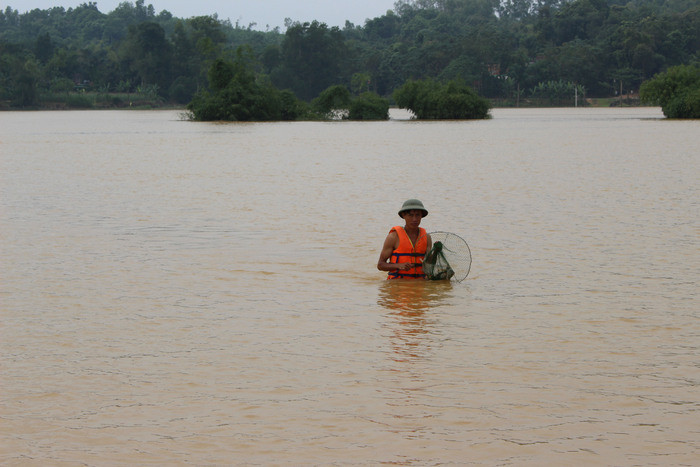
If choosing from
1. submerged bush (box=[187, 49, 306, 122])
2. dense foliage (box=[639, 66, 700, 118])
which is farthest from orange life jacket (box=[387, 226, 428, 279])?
submerged bush (box=[187, 49, 306, 122])

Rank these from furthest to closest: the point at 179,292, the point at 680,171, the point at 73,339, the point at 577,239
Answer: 1. the point at 680,171
2. the point at 577,239
3. the point at 179,292
4. the point at 73,339

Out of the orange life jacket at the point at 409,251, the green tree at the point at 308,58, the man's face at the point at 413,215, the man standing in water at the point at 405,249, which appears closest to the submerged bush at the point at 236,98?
the orange life jacket at the point at 409,251

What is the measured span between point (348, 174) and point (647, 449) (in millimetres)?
21493

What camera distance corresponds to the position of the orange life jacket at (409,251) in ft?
34.1

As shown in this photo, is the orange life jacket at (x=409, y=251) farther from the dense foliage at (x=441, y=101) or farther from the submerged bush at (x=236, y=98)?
the dense foliage at (x=441, y=101)

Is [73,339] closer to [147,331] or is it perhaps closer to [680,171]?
[147,331]

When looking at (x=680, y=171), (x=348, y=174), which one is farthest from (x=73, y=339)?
(x=680, y=171)

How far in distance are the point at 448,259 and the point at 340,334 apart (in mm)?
2499

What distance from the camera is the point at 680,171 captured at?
85.7 feet

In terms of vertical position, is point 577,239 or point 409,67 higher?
point 409,67

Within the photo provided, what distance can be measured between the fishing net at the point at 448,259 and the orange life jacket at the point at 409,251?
74 mm

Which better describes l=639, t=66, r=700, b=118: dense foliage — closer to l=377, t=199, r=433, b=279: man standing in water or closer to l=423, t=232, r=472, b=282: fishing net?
l=423, t=232, r=472, b=282: fishing net

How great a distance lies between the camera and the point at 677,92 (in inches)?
2482

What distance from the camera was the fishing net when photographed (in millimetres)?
10508
